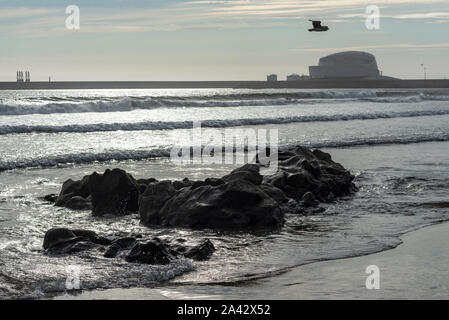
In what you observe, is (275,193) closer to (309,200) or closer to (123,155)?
(309,200)

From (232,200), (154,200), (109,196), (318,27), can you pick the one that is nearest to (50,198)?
(109,196)

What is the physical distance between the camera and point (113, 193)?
12133 mm

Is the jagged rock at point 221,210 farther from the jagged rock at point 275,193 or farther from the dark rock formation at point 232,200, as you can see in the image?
the jagged rock at point 275,193

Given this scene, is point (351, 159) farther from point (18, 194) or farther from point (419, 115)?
point (419, 115)

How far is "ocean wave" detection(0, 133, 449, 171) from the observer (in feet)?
60.1

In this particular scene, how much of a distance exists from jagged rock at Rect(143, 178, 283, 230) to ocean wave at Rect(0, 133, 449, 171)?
26.5 feet

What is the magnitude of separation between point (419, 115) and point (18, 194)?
112 ft

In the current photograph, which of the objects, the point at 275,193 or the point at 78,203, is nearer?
the point at 275,193

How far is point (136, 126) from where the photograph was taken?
31.8 m

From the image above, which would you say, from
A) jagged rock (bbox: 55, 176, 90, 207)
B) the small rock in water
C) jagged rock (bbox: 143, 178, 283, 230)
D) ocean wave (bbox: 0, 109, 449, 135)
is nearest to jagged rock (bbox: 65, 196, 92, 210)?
jagged rock (bbox: 55, 176, 90, 207)

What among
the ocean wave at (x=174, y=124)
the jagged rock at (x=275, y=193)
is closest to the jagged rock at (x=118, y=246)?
the jagged rock at (x=275, y=193)

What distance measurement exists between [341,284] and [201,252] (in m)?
2.01

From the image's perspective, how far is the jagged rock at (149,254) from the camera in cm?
818

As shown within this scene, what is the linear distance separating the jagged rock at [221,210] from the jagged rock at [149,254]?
2105mm
